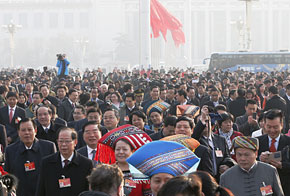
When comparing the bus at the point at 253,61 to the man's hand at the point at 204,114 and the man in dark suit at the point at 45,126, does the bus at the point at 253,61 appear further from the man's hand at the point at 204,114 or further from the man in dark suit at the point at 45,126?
the man's hand at the point at 204,114

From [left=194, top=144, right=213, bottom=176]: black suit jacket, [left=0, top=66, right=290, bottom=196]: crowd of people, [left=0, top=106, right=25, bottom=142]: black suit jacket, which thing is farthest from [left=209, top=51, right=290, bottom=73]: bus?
[left=194, top=144, right=213, bottom=176]: black suit jacket

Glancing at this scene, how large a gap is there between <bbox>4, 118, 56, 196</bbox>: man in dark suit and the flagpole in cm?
2718

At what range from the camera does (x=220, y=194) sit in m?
3.43

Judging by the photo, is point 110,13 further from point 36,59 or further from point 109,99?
point 109,99

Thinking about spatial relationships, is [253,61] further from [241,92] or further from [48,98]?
[48,98]

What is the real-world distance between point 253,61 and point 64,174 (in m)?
35.4

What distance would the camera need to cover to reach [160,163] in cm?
393

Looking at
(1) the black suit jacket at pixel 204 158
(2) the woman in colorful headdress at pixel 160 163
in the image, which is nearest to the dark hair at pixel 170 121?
(1) the black suit jacket at pixel 204 158

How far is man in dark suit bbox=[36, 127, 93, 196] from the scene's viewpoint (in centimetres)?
552

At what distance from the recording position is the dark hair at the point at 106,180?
378cm

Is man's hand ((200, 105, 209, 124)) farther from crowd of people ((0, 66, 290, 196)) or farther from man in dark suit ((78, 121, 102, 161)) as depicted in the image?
man in dark suit ((78, 121, 102, 161))

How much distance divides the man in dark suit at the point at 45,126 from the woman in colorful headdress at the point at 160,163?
13.0 ft

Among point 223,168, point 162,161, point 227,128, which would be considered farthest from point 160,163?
point 227,128

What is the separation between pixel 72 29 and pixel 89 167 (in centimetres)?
9568
